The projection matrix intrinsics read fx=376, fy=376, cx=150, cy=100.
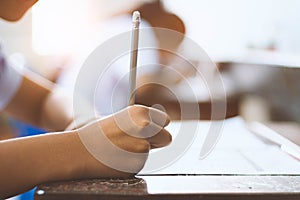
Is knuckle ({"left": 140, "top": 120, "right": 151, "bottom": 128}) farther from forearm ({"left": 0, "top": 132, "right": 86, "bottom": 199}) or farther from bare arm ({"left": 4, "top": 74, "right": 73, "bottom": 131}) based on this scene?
bare arm ({"left": 4, "top": 74, "right": 73, "bottom": 131})

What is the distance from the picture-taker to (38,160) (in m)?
0.37

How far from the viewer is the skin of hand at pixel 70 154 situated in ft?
1.20

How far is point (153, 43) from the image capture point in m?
1.15

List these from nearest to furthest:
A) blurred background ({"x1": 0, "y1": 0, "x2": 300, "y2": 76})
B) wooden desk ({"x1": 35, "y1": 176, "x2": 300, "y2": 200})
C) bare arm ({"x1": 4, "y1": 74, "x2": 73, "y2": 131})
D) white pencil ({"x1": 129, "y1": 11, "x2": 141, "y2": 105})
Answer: wooden desk ({"x1": 35, "y1": 176, "x2": 300, "y2": 200}) < white pencil ({"x1": 129, "y1": 11, "x2": 141, "y2": 105}) < bare arm ({"x1": 4, "y1": 74, "x2": 73, "y2": 131}) < blurred background ({"x1": 0, "y1": 0, "x2": 300, "y2": 76})

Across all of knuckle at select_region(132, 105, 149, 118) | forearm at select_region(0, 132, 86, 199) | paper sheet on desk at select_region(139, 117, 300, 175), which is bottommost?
paper sheet on desk at select_region(139, 117, 300, 175)

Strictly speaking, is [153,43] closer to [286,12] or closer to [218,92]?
[218,92]

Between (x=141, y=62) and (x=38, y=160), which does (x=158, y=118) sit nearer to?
(x=38, y=160)

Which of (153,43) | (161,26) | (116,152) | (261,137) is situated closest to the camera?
(116,152)

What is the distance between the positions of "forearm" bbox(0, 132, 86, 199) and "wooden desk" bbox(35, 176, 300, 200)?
13mm

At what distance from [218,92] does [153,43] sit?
26 cm

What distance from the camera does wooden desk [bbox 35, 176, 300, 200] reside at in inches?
13.0

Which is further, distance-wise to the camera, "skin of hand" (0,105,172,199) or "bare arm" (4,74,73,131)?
"bare arm" (4,74,73,131)

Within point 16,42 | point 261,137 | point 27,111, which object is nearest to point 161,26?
point 16,42

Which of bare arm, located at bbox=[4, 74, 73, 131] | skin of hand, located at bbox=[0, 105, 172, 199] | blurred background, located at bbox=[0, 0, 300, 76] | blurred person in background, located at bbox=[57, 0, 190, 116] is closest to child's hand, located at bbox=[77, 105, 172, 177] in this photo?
skin of hand, located at bbox=[0, 105, 172, 199]
